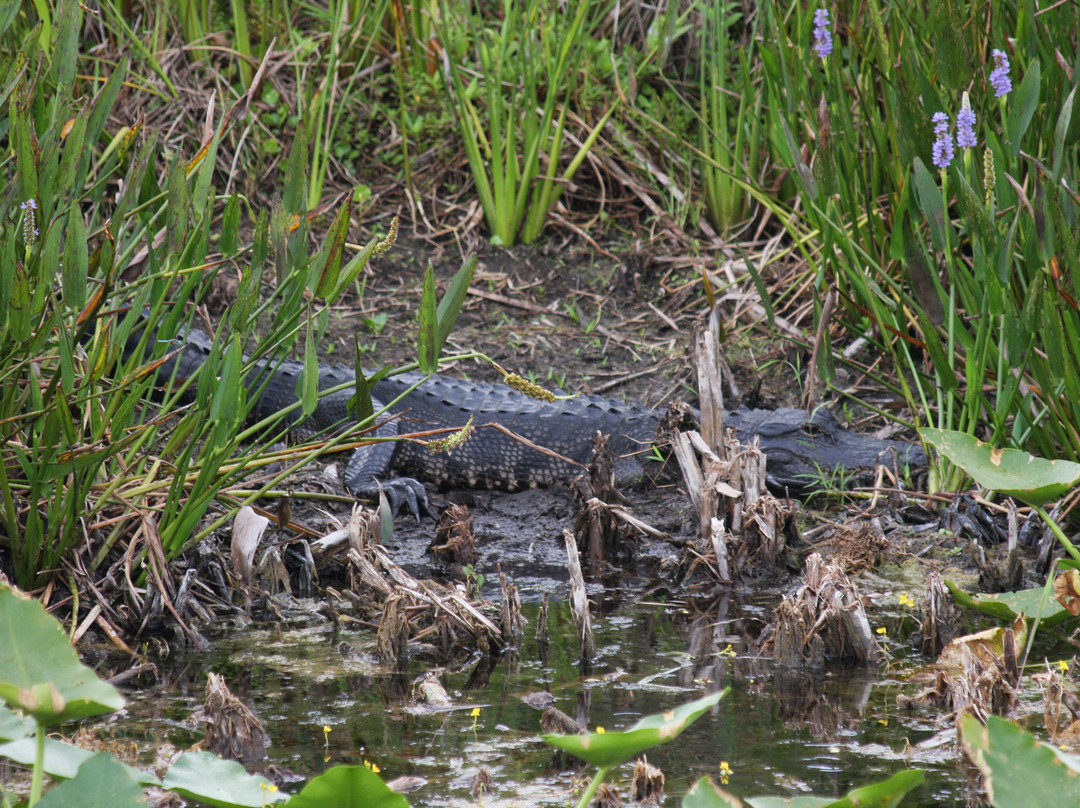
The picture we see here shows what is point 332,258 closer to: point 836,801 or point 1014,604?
point 836,801

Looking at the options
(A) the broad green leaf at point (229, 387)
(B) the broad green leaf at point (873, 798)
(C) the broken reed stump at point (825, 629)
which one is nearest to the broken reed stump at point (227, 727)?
(A) the broad green leaf at point (229, 387)

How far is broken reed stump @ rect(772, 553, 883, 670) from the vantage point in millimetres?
2537

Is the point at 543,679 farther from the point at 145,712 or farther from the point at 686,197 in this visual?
the point at 686,197

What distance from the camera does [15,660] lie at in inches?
50.0

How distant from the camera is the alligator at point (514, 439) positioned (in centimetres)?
405

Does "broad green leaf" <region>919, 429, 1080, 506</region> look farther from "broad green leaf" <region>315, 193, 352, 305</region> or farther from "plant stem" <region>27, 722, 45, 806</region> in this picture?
"plant stem" <region>27, 722, 45, 806</region>

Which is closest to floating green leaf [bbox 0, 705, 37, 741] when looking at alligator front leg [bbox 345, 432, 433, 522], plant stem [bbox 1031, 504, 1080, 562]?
plant stem [bbox 1031, 504, 1080, 562]

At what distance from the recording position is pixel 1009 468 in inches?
82.7

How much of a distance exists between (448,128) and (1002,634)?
15.8 ft

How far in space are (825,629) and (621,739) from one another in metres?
1.47

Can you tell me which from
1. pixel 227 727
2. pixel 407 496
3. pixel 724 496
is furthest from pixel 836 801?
pixel 407 496

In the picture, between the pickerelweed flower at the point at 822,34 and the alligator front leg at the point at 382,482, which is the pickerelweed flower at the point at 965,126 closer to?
the pickerelweed flower at the point at 822,34

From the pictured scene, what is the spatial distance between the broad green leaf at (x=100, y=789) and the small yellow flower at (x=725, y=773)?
1.12 metres

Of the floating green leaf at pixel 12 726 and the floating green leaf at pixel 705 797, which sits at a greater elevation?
the floating green leaf at pixel 705 797
